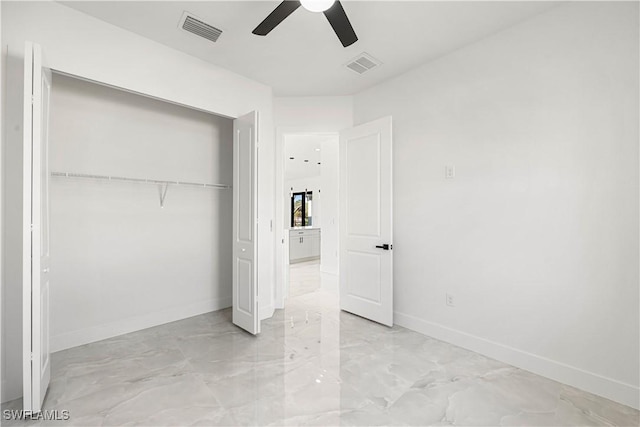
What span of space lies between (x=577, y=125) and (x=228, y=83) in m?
3.26

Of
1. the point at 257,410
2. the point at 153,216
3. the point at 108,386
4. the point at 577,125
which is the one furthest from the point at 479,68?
the point at 108,386

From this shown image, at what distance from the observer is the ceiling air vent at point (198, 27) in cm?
244

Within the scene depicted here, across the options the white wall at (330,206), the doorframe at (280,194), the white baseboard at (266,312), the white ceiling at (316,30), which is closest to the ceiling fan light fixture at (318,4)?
the white ceiling at (316,30)

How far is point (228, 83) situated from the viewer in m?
3.35

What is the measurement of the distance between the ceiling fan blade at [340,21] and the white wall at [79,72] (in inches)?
67.6

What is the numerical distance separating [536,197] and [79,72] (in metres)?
3.80

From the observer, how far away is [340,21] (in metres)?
1.96

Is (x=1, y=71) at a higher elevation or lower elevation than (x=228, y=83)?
lower

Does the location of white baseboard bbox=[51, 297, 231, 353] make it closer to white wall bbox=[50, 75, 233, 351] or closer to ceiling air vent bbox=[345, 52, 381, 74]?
white wall bbox=[50, 75, 233, 351]

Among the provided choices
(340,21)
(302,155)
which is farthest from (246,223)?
(302,155)

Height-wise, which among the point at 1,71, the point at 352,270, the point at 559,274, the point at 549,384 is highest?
the point at 1,71

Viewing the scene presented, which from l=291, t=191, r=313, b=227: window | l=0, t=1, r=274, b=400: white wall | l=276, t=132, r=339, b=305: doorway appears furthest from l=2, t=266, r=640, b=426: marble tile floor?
l=291, t=191, r=313, b=227: window

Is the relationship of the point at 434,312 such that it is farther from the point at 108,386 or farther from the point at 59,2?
the point at 59,2

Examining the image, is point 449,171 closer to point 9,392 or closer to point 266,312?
point 266,312
